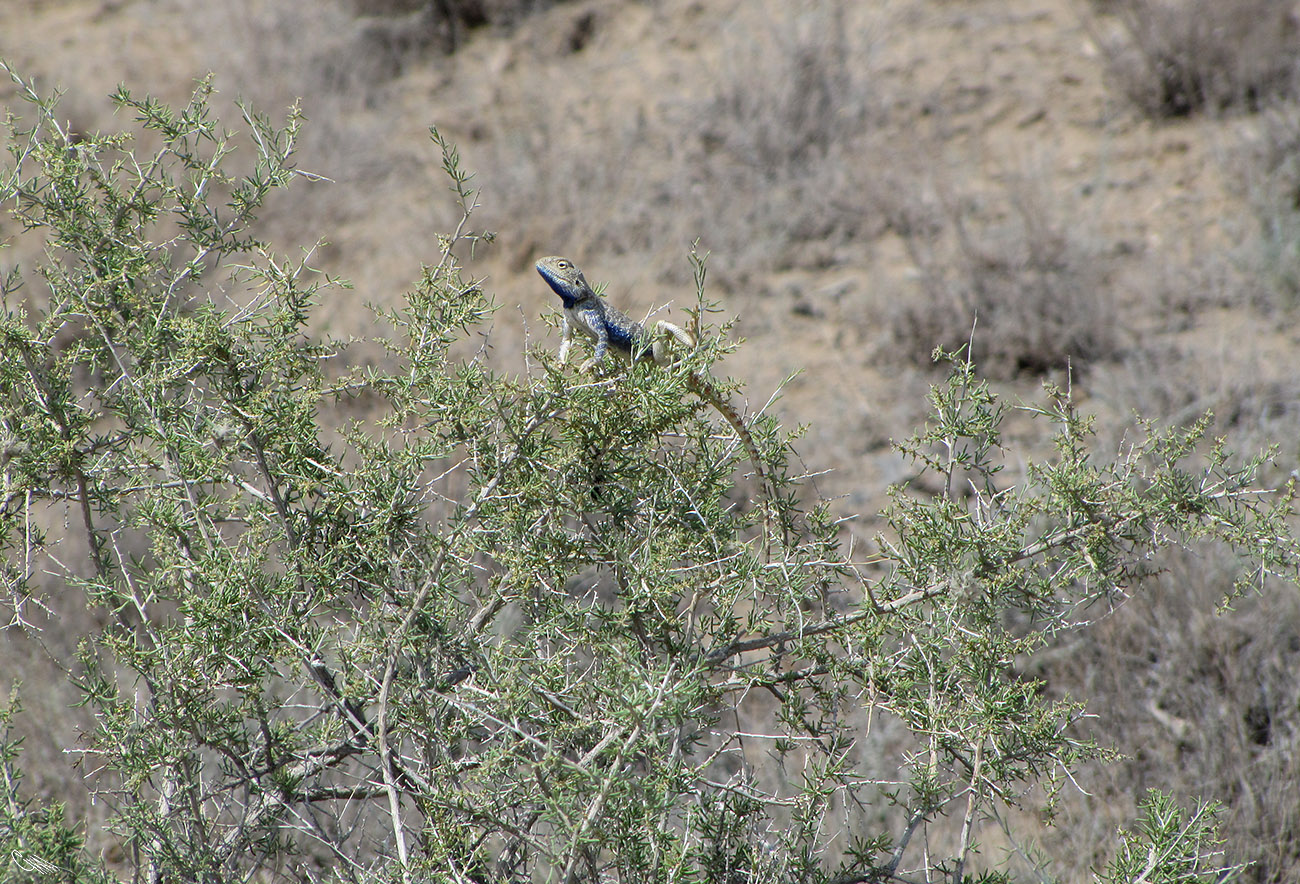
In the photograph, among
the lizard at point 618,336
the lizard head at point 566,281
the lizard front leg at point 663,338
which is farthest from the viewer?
the lizard head at point 566,281

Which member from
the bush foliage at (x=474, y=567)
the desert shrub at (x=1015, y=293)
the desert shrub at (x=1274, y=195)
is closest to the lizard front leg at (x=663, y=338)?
the bush foliage at (x=474, y=567)

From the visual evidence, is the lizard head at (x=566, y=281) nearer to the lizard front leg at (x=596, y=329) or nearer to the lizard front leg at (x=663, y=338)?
the lizard front leg at (x=596, y=329)

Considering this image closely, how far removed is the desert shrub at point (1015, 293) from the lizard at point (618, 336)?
403cm

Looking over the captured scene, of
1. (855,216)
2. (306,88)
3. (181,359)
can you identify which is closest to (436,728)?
(181,359)

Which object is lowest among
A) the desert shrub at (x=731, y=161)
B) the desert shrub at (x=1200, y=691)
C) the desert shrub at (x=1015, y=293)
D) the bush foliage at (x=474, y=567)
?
the desert shrub at (x=1200, y=691)

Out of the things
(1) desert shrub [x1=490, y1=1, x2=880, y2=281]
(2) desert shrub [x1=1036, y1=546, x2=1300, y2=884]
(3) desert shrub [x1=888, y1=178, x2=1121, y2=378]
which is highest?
(1) desert shrub [x1=490, y1=1, x2=880, y2=281]

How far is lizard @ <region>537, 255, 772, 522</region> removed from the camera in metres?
2.10

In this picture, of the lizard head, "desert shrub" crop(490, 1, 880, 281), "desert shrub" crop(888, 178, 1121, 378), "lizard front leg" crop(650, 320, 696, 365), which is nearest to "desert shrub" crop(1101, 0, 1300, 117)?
"desert shrub" crop(888, 178, 1121, 378)

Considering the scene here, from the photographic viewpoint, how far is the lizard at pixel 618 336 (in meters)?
2.10

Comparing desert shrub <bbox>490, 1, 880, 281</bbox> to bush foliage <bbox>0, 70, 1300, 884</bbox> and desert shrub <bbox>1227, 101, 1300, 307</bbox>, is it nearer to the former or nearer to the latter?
desert shrub <bbox>1227, 101, 1300, 307</bbox>

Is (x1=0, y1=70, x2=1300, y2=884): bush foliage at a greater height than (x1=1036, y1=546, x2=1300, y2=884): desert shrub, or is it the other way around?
(x1=0, y1=70, x2=1300, y2=884): bush foliage

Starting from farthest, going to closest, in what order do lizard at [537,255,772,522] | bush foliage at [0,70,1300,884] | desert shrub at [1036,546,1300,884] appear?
desert shrub at [1036,546,1300,884] < lizard at [537,255,772,522] < bush foliage at [0,70,1300,884]

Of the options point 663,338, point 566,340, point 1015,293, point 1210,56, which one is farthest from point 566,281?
point 1210,56

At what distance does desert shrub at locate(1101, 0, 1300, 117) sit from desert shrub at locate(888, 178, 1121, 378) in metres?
1.34
